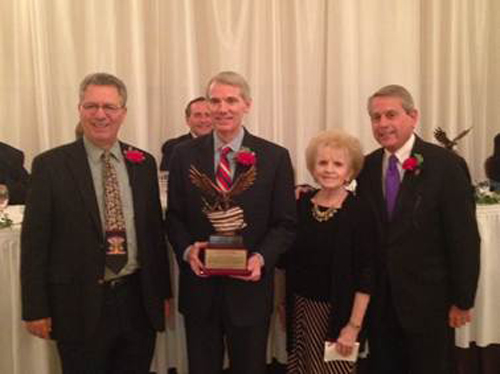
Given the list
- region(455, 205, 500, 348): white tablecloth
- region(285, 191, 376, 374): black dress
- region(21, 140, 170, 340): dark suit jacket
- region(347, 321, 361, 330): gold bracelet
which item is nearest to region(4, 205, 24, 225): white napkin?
region(21, 140, 170, 340): dark suit jacket

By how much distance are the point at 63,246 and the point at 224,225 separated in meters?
0.65

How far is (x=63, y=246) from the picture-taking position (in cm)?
181

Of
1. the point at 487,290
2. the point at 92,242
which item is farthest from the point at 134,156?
the point at 487,290

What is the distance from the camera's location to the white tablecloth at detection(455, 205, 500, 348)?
9.01 ft

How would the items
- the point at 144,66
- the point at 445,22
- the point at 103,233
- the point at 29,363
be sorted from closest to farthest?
the point at 103,233 → the point at 29,363 → the point at 144,66 → the point at 445,22

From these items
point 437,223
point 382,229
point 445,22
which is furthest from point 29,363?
point 445,22

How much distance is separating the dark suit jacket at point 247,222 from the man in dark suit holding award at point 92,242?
141 mm

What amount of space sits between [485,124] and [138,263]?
3.66 metres

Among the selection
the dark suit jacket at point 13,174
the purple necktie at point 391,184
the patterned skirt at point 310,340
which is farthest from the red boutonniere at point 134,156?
the dark suit jacket at point 13,174

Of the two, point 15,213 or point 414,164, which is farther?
point 15,213

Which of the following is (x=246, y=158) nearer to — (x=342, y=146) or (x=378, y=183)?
(x=342, y=146)

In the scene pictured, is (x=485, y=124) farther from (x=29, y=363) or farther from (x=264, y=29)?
(x=29, y=363)

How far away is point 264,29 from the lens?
3816mm

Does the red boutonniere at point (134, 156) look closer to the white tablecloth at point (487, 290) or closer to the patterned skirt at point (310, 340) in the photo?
the patterned skirt at point (310, 340)
